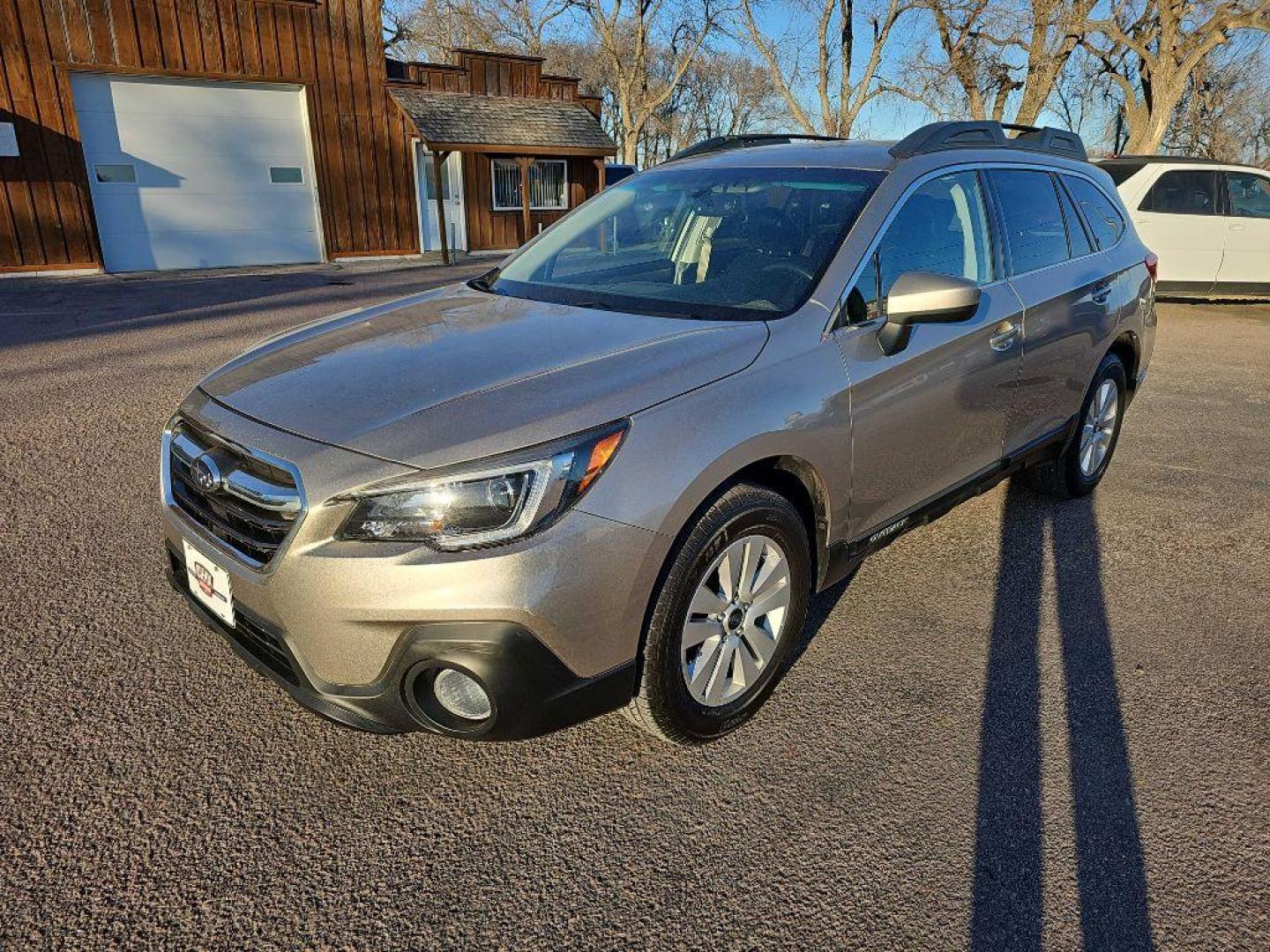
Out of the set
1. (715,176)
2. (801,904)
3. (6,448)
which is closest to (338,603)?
(801,904)

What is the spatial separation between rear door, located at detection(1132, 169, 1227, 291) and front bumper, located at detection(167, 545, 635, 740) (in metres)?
12.0

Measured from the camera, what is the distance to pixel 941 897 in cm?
207

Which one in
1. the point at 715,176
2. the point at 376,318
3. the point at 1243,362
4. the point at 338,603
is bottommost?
the point at 1243,362

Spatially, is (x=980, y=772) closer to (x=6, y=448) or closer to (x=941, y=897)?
(x=941, y=897)

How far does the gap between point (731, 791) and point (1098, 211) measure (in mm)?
3743

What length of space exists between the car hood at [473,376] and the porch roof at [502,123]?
15.3 metres

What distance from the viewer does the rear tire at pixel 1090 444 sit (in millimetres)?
4391

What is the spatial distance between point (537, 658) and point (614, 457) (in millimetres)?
517

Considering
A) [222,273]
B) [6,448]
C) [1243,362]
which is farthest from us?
[222,273]

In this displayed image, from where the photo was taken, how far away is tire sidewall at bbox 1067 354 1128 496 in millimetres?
4359

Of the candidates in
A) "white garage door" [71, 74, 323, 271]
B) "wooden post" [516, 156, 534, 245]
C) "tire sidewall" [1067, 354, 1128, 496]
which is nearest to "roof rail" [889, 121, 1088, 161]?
"tire sidewall" [1067, 354, 1128, 496]

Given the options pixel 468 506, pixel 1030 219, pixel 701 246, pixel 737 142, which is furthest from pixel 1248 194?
pixel 468 506

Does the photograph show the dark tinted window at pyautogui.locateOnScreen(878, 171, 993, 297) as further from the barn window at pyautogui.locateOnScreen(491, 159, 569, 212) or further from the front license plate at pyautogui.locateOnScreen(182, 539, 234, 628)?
the barn window at pyautogui.locateOnScreen(491, 159, 569, 212)

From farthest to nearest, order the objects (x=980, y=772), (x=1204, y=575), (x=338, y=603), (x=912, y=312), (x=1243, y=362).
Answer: (x=1243, y=362) → (x=1204, y=575) → (x=912, y=312) → (x=980, y=772) → (x=338, y=603)
